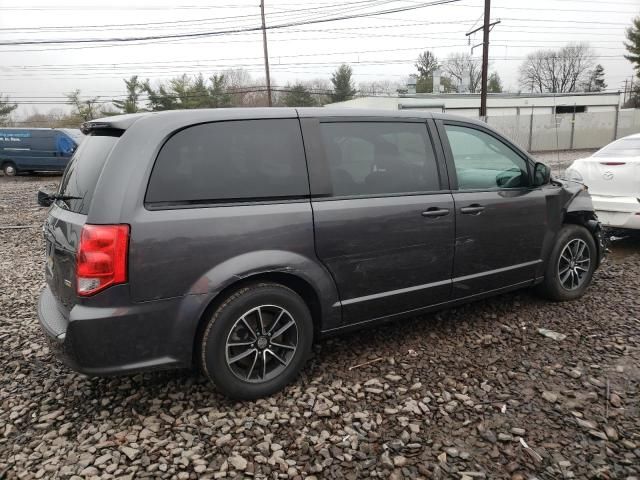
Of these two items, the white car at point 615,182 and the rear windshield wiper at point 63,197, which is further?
the white car at point 615,182

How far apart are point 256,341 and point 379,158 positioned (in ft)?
4.87

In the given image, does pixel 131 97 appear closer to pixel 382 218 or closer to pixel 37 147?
pixel 37 147

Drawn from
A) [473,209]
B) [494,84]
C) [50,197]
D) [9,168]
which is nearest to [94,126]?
[50,197]

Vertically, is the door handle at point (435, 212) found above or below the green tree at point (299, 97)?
below

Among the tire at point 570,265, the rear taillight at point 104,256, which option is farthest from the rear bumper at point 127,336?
the tire at point 570,265

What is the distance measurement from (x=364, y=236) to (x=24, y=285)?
426cm

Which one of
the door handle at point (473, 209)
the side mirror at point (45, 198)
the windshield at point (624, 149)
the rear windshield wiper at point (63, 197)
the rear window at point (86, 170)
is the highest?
the rear window at point (86, 170)

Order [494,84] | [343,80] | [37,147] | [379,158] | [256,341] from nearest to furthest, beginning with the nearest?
[256,341] → [379,158] → [37,147] → [343,80] → [494,84]

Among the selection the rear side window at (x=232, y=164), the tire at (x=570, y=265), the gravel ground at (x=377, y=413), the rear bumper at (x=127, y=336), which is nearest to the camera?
the gravel ground at (x=377, y=413)

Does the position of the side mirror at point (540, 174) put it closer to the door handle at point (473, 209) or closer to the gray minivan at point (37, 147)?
the door handle at point (473, 209)

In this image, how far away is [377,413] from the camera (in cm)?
278

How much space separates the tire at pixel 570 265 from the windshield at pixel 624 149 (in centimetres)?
251

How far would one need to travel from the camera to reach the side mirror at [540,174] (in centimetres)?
404

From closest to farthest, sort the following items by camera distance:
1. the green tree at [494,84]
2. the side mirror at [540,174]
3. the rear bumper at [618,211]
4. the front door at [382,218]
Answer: the front door at [382,218] < the side mirror at [540,174] < the rear bumper at [618,211] < the green tree at [494,84]
